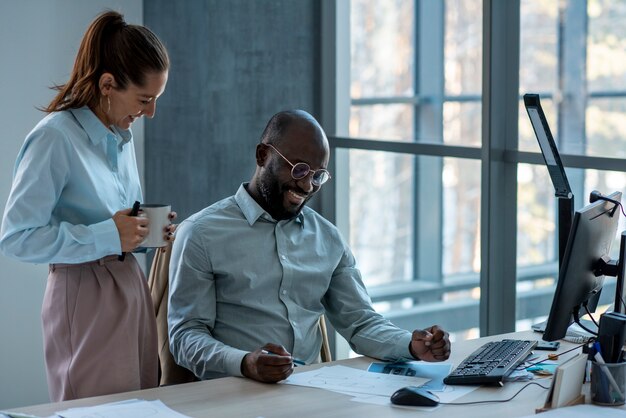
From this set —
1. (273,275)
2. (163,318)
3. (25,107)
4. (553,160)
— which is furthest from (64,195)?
(25,107)

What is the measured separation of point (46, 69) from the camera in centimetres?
376

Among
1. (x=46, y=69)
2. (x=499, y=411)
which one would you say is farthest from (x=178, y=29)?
(x=499, y=411)

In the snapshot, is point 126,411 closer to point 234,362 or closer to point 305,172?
point 234,362

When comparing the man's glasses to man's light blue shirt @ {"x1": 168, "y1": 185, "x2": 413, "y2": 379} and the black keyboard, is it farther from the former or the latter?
the black keyboard

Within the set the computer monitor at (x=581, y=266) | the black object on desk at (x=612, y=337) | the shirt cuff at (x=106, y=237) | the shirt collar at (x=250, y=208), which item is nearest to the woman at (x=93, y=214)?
the shirt cuff at (x=106, y=237)

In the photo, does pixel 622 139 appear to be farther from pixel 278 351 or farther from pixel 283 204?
pixel 278 351

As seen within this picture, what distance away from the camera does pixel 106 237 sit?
7.29ft

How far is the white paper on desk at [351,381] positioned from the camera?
2.10 metres

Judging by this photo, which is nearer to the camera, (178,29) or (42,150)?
(42,150)

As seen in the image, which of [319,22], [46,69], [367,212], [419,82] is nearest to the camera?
[46,69]

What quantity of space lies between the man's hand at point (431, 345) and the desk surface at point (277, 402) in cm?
20

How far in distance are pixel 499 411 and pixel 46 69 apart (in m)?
2.54

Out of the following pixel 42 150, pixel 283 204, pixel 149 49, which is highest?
pixel 149 49

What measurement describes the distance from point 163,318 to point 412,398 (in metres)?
0.88
